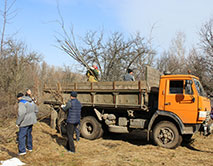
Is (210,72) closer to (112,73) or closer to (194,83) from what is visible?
(112,73)

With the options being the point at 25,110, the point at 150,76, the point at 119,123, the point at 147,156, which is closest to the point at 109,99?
the point at 119,123

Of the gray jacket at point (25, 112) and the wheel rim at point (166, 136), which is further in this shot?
the wheel rim at point (166, 136)

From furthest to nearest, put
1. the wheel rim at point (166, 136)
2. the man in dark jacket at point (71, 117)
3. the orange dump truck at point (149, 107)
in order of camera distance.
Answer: the wheel rim at point (166, 136) < the orange dump truck at point (149, 107) < the man in dark jacket at point (71, 117)

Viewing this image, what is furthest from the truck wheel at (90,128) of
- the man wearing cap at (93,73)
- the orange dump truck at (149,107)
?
the man wearing cap at (93,73)

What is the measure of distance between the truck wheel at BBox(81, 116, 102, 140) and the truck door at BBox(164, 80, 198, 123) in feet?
9.38

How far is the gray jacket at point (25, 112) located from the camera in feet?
19.9

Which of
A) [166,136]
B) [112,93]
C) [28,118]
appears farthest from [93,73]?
[28,118]

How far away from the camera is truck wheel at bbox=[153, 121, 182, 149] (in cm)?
729

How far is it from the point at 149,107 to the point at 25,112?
4168 mm

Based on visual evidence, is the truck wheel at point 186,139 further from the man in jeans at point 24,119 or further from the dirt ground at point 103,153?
the man in jeans at point 24,119

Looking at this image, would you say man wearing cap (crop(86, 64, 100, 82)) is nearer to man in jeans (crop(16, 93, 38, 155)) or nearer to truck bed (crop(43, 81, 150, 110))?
truck bed (crop(43, 81, 150, 110))

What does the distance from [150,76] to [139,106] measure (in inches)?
47.5

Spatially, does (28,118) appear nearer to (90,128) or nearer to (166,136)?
(90,128)

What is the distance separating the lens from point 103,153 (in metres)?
6.85
